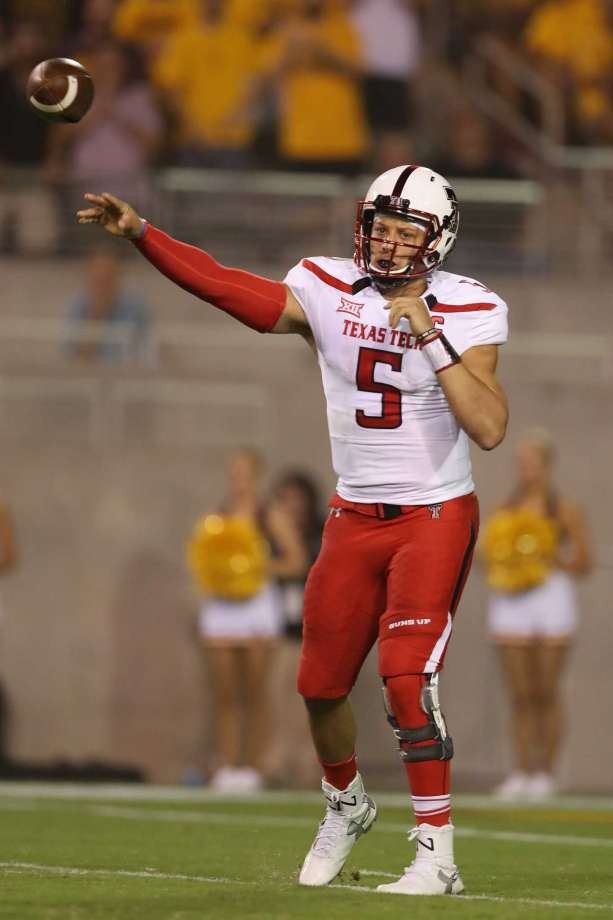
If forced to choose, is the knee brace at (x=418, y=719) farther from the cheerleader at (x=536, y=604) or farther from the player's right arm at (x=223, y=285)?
the cheerleader at (x=536, y=604)

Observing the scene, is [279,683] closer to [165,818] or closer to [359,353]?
[165,818]

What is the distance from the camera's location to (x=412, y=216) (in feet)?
20.2

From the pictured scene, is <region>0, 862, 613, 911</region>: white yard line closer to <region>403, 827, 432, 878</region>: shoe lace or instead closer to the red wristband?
<region>403, 827, 432, 878</region>: shoe lace

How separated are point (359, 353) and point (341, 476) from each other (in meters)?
0.40

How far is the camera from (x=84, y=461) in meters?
13.4

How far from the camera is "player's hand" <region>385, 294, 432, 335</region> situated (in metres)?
5.89

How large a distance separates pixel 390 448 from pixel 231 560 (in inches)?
238

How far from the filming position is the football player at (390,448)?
19.4 ft

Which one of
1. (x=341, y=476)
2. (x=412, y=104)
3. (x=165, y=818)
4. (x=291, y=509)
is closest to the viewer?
(x=341, y=476)

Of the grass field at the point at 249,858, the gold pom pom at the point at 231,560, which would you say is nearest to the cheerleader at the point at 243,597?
the gold pom pom at the point at 231,560

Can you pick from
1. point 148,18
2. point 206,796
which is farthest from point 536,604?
point 148,18

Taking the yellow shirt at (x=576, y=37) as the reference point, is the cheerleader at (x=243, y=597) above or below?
below

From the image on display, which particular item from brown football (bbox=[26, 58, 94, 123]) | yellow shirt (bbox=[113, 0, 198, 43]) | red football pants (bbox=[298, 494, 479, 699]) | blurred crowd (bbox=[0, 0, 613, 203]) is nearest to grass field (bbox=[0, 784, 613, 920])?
red football pants (bbox=[298, 494, 479, 699])

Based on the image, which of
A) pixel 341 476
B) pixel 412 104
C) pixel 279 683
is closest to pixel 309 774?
pixel 279 683
